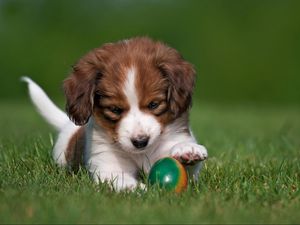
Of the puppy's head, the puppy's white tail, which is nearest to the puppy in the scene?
the puppy's head

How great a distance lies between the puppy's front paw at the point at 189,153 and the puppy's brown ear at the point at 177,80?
0.22 metres

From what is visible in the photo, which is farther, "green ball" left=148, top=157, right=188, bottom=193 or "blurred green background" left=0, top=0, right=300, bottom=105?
"blurred green background" left=0, top=0, right=300, bottom=105

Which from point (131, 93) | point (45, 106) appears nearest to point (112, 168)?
point (131, 93)

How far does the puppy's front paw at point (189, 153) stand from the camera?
4.24 m

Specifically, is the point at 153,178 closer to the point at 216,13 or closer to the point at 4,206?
the point at 4,206

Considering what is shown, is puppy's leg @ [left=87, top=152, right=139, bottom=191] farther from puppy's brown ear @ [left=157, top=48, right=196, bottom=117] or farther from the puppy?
puppy's brown ear @ [left=157, top=48, right=196, bottom=117]

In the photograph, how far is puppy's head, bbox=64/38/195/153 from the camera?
415 cm

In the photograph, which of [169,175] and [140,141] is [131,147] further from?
[169,175]

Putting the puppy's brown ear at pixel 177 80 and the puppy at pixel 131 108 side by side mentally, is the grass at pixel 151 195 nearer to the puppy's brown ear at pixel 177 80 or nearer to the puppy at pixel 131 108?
the puppy at pixel 131 108

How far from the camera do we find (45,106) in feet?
19.5

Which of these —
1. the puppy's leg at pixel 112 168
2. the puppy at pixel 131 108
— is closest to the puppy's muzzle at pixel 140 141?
the puppy at pixel 131 108

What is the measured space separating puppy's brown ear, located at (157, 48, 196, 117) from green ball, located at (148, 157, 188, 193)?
0.36 metres

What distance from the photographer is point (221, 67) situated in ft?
58.2

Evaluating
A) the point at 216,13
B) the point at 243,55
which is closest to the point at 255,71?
the point at 243,55
